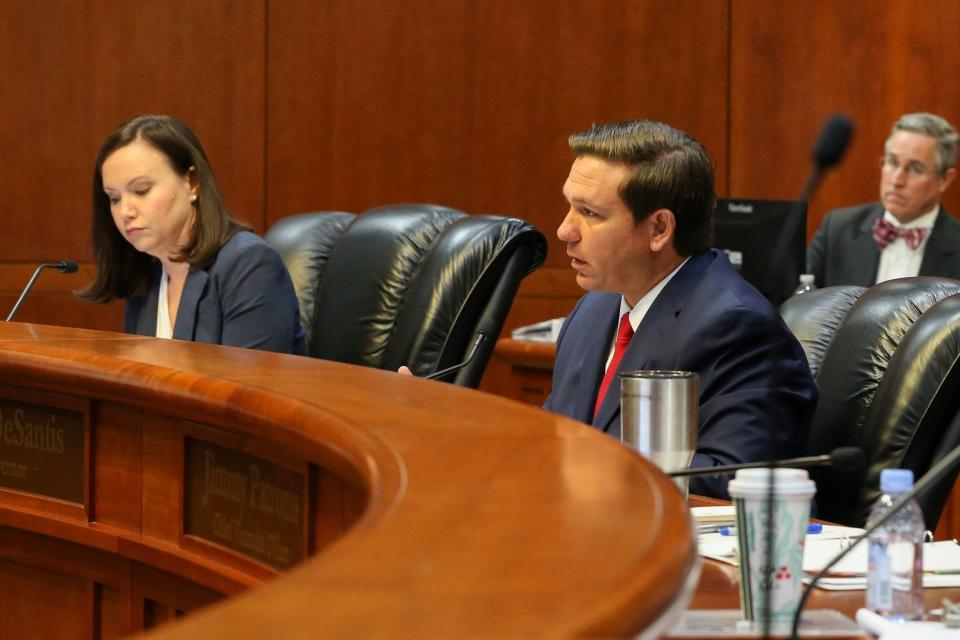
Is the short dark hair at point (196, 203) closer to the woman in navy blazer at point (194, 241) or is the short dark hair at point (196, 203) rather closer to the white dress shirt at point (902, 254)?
the woman in navy blazer at point (194, 241)

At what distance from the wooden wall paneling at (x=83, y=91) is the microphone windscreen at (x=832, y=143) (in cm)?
465

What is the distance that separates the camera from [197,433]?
73.7 inches

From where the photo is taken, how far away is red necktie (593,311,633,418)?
7.89 feet

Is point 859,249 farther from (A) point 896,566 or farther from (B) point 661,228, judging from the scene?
(A) point 896,566

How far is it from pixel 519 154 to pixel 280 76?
1012mm

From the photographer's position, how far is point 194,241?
3.30 meters

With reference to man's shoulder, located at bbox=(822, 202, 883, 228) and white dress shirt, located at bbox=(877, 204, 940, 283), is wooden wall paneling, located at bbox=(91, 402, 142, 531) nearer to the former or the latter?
white dress shirt, located at bbox=(877, 204, 940, 283)

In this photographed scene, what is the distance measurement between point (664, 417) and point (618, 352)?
85 centimetres

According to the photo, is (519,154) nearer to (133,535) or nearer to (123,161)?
(123,161)

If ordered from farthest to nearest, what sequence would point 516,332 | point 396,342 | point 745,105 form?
point 745,105 < point 516,332 < point 396,342

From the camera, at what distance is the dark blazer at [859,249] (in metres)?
5.08

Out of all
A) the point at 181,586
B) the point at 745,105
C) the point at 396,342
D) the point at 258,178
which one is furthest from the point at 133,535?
the point at 745,105

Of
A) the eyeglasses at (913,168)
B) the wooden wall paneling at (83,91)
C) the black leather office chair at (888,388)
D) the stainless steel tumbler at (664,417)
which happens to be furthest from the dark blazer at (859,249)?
the stainless steel tumbler at (664,417)

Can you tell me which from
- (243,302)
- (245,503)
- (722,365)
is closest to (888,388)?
(722,365)
